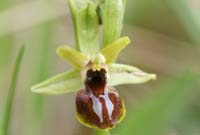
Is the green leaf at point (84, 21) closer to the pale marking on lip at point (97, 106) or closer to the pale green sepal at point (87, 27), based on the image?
the pale green sepal at point (87, 27)

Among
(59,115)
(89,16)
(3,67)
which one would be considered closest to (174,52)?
(59,115)

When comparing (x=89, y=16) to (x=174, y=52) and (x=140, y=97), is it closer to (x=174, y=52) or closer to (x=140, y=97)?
(x=140, y=97)

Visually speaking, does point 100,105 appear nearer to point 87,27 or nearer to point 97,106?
point 97,106

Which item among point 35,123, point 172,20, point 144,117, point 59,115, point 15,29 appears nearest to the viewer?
point 144,117

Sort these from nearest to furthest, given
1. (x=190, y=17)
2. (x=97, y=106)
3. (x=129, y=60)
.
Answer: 1. (x=97, y=106)
2. (x=190, y=17)
3. (x=129, y=60)

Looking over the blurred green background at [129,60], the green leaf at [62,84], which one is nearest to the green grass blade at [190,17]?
the blurred green background at [129,60]

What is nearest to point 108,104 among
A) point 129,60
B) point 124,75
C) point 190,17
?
point 124,75
